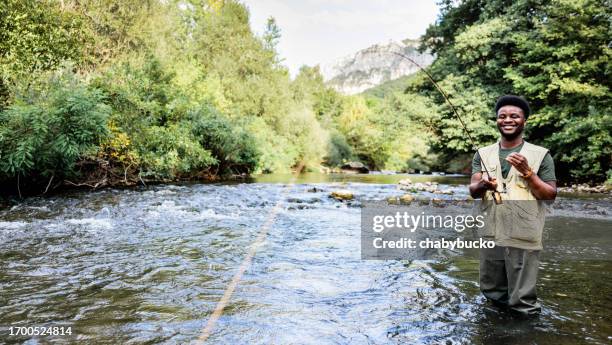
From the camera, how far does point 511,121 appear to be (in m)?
3.25

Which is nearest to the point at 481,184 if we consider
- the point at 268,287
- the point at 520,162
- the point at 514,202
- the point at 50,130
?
the point at 514,202

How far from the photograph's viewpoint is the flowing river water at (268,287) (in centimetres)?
317

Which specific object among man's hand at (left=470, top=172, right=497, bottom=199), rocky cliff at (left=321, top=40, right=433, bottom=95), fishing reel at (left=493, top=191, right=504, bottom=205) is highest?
rocky cliff at (left=321, top=40, right=433, bottom=95)

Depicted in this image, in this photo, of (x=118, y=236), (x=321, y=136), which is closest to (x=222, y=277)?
(x=118, y=236)

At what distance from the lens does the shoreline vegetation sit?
10.9 m

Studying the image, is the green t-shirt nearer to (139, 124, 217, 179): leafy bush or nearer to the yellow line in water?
the yellow line in water

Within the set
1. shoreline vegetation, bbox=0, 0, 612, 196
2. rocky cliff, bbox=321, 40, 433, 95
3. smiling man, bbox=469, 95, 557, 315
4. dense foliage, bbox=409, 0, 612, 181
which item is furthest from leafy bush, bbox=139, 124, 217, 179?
dense foliage, bbox=409, 0, 612, 181

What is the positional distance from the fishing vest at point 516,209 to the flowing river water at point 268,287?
27.8 inches

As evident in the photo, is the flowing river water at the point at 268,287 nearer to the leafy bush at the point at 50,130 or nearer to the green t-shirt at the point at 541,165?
the green t-shirt at the point at 541,165

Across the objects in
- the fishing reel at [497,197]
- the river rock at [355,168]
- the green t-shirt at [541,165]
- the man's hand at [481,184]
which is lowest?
the river rock at [355,168]

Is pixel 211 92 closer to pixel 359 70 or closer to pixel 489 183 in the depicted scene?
pixel 489 183

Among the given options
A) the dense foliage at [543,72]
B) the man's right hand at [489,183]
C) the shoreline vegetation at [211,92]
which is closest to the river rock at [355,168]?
the shoreline vegetation at [211,92]

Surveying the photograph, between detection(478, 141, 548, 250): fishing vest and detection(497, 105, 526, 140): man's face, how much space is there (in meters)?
0.13

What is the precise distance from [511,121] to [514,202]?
653 millimetres
